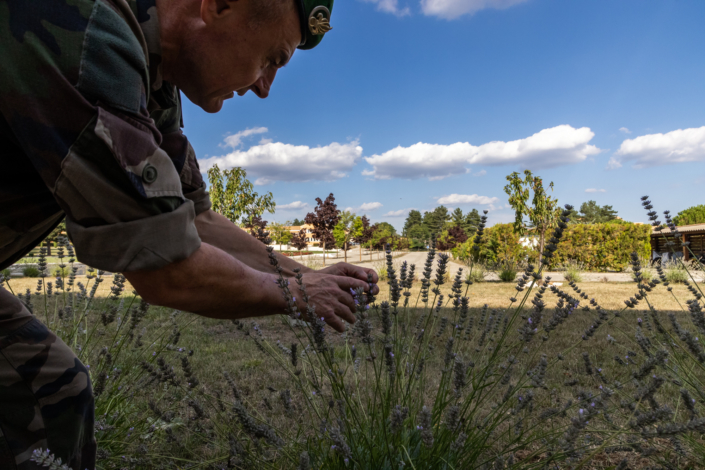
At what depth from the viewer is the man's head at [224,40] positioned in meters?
1.11

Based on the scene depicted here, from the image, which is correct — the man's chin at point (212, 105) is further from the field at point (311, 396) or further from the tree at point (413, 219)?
the tree at point (413, 219)

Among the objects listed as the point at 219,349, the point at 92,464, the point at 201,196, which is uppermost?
the point at 201,196

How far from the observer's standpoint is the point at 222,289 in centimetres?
95

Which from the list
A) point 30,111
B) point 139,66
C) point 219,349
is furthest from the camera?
point 219,349

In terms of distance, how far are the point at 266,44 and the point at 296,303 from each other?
2.77ft

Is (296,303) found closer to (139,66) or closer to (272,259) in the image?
(272,259)

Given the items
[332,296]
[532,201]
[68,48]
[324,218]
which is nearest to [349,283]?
[332,296]

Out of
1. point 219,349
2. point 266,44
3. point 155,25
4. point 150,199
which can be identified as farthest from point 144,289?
point 219,349

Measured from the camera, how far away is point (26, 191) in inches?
38.5

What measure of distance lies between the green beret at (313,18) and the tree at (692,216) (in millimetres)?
38714

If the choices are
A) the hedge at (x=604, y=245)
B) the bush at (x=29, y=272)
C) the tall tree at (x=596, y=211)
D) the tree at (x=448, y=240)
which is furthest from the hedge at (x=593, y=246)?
the tall tree at (x=596, y=211)

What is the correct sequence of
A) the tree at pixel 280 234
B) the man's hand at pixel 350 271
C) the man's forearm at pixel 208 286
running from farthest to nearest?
1. the tree at pixel 280 234
2. the man's hand at pixel 350 271
3. the man's forearm at pixel 208 286

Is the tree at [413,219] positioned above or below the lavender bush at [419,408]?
above

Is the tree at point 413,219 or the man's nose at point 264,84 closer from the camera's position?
the man's nose at point 264,84
